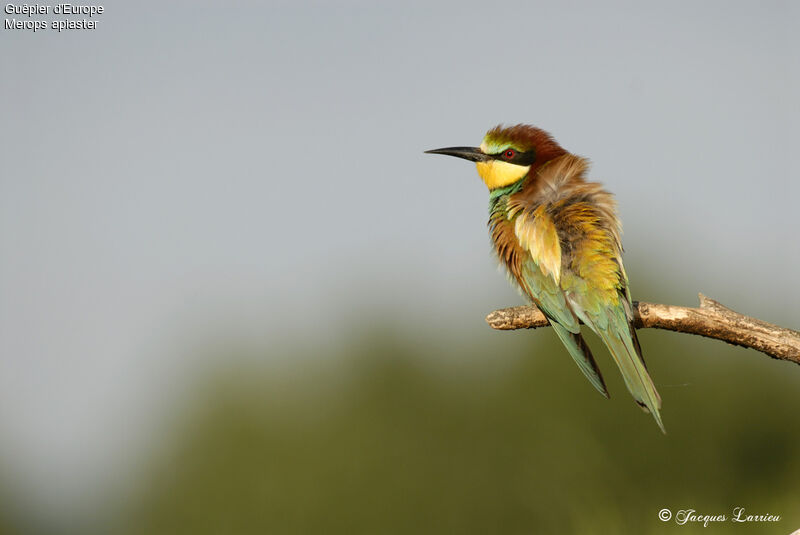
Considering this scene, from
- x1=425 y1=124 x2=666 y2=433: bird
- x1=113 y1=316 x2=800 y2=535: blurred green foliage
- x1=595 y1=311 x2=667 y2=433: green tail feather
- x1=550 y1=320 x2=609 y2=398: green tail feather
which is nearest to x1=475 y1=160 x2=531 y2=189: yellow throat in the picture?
x1=425 y1=124 x2=666 y2=433: bird

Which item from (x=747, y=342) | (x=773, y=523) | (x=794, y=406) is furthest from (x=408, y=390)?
(x=747, y=342)

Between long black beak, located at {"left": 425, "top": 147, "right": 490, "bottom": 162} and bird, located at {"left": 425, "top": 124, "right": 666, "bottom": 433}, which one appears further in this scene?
long black beak, located at {"left": 425, "top": 147, "right": 490, "bottom": 162}

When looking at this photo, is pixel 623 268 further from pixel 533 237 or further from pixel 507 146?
pixel 507 146

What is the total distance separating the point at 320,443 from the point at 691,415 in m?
5.97

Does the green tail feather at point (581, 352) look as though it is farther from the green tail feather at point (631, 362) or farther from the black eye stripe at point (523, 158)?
the black eye stripe at point (523, 158)

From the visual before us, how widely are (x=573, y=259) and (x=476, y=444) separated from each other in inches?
421

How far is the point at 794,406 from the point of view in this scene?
13812mm

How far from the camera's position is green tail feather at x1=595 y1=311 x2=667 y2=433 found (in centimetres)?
354

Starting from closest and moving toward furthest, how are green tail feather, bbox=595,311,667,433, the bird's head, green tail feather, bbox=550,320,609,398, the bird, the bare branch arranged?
the bare branch < green tail feather, bbox=595,311,667,433 < the bird < green tail feather, bbox=550,320,609,398 < the bird's head

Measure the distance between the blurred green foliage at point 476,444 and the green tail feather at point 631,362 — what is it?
21.3 ft

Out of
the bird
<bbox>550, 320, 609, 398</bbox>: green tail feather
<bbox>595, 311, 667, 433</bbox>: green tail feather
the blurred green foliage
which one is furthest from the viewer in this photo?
the blurred green foliage

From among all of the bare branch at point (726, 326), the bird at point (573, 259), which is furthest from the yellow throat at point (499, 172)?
the bare branch at point (726, 326)

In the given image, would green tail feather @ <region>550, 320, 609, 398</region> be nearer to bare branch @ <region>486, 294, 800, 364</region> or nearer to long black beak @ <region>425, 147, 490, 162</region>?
bare branch @ <region>486, 294, 800, 364</region>

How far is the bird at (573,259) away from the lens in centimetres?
364
